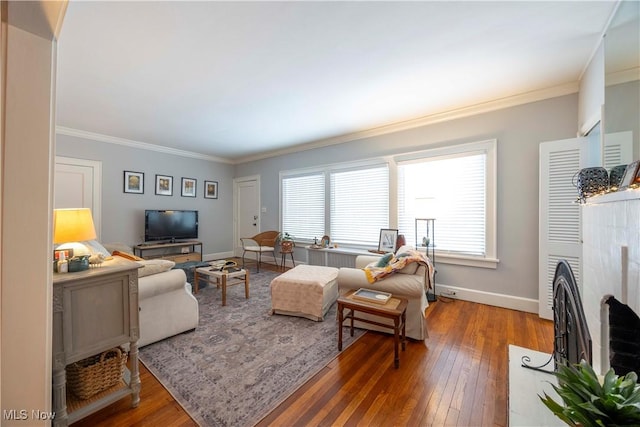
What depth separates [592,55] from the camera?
7.18 ft

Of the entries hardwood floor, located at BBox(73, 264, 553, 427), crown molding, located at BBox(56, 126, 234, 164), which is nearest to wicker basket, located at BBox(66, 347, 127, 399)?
hardwood floor, located at BBox(73, 264, 553, 427)

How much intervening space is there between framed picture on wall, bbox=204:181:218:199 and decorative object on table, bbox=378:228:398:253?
14.1 feet

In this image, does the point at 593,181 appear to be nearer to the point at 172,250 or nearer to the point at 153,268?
the point at 153,268

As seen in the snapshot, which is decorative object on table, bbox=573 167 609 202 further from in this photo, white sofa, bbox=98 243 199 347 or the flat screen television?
the flat screen television

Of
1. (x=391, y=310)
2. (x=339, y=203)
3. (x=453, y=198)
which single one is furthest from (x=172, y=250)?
(x=453, y=198)

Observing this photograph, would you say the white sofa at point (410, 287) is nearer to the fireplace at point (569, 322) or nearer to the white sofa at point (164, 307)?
the fireplace at point (569, 322)

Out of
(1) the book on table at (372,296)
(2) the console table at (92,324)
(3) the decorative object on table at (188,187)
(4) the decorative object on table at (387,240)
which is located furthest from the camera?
(3) the decorative object on table at (188,187)

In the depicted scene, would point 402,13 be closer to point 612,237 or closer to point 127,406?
point 612,237

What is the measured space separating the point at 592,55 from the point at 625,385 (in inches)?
113

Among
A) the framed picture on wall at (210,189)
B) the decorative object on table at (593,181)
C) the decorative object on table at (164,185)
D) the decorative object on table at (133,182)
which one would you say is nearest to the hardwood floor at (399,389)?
the decorative object on table at (593,181)

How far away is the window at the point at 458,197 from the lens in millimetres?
3189

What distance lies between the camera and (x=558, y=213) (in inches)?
105

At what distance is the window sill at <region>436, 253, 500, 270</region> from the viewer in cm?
316

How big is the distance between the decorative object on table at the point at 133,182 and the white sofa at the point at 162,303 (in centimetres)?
345
